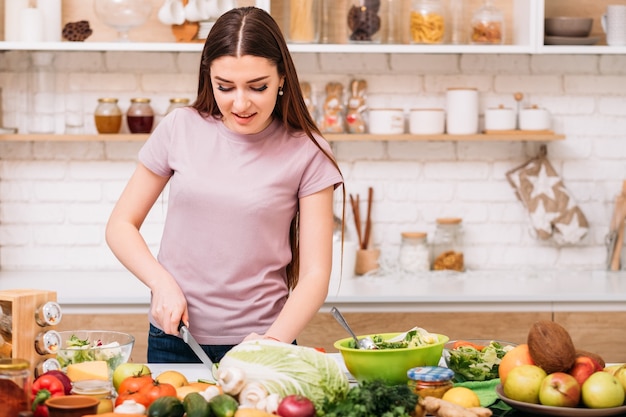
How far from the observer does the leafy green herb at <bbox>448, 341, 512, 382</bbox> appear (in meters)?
1.88

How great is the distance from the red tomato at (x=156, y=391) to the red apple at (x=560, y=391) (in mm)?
651

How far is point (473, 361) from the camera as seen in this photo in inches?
74.3

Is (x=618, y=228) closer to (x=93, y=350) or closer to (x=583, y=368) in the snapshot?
(x=583, y=368)

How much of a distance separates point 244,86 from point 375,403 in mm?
827

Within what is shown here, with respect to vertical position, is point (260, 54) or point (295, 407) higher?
point (260, 54)

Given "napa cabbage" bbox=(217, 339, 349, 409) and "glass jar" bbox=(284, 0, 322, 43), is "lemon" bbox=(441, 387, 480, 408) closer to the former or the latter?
"napa cabbage" bbox=(217, 339, 349, 409)

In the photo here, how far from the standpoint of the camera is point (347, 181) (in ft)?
12.9

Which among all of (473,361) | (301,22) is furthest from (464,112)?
(473,361)

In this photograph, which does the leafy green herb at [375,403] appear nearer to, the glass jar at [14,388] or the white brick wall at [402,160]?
the glass jar at [14,388]

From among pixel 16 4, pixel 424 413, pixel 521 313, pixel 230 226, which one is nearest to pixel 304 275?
pixel 230 226

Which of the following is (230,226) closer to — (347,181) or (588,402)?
(588,402)

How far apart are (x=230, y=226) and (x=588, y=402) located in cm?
93

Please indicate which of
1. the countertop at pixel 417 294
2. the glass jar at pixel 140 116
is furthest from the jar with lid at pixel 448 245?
the glass jar at pixel 140 116

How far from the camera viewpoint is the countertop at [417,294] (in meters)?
3.27
